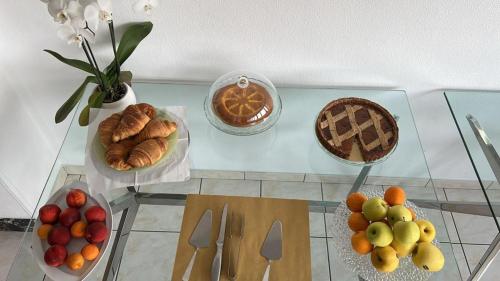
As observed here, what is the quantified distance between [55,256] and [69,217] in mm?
84

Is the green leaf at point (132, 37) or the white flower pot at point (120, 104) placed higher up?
the green leaf at point (132, 37)

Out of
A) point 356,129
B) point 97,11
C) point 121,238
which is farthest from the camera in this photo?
point 121,238

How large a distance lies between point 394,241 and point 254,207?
1.00ft

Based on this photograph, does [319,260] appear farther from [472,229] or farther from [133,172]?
[472,229]

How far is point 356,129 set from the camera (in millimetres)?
894

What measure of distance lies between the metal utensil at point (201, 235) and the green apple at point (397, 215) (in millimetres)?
371

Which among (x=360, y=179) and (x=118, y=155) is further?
(x=360, y=179)

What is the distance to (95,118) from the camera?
900 millimetres

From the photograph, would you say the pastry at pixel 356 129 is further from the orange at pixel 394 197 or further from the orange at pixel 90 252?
the orange at pixel 90 252

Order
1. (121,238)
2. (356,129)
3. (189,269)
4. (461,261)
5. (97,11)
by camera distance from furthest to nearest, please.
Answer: (461,261) → (121,238) → (356,129) → (189,269) → (97,11)

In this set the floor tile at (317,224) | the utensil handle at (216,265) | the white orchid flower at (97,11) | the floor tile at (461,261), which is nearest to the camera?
the white orchid flower at (97,11)

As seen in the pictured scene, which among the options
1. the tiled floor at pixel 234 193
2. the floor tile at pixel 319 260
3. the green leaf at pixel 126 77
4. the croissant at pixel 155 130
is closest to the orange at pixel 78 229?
the tiled floor at pixel 234 193

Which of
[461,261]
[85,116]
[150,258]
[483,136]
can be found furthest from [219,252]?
[461,261]

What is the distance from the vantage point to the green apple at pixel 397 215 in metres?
0.73
